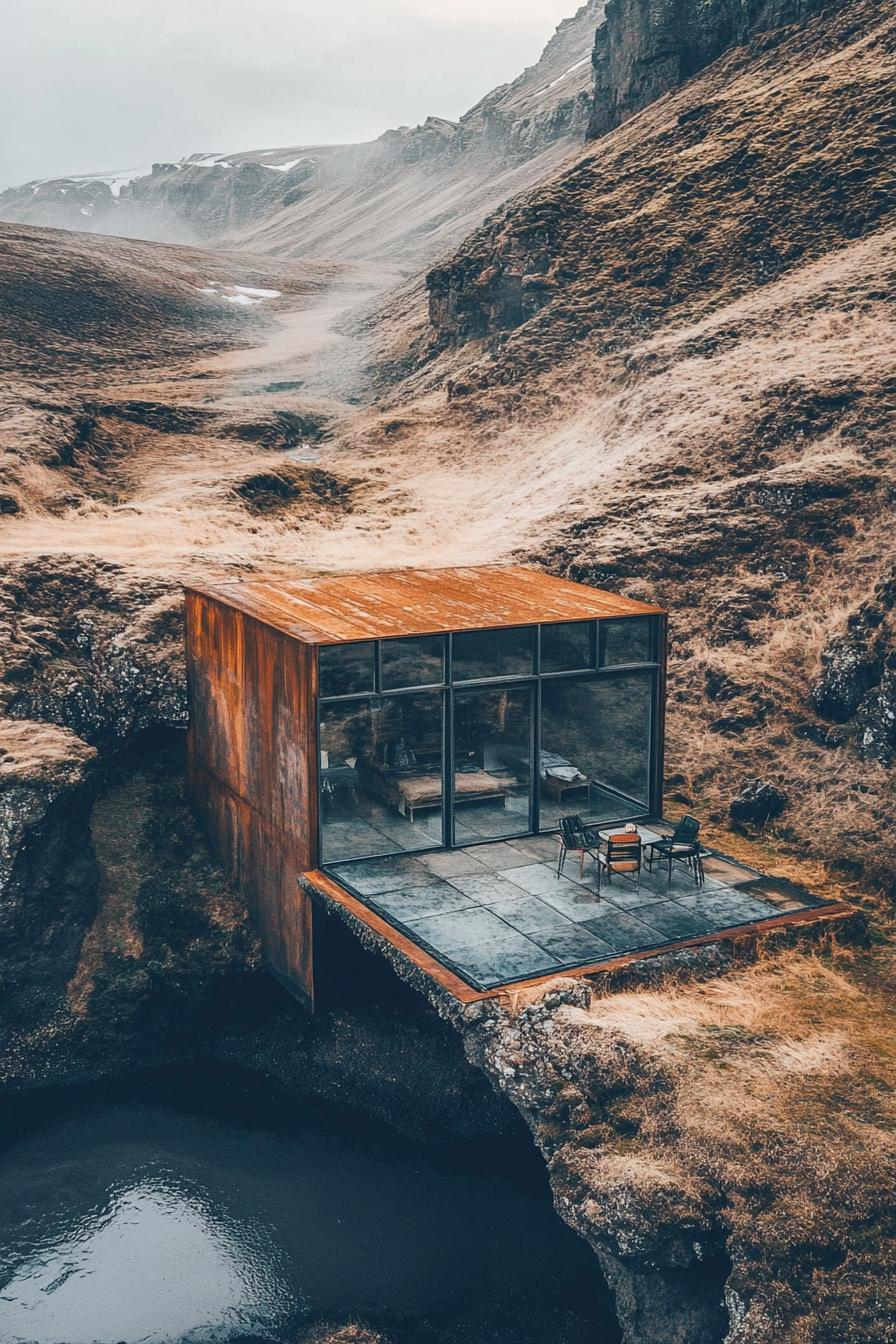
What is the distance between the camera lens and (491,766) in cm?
1842

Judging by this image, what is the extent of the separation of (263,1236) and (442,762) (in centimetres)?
689

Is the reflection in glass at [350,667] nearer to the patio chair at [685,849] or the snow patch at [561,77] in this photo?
the patio chair at [685,849]

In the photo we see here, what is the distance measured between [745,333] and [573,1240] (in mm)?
27958

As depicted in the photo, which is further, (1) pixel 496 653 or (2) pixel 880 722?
(2) pixel 880 722

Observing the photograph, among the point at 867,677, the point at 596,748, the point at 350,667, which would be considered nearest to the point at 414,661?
the point at 350,667

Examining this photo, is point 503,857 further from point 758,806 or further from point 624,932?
point 758,806

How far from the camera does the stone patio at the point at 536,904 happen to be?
564 inches

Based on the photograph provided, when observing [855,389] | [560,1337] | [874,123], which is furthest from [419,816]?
[874,123]

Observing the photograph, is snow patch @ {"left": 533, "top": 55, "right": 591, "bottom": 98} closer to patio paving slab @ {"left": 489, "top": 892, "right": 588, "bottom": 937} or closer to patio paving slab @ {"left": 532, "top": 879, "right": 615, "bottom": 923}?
patio paving slab @ {"left": 532, "top": 879, "right": 615, "bottom": 923}

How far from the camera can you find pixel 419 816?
18.1m

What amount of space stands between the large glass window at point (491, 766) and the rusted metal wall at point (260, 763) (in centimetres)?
271

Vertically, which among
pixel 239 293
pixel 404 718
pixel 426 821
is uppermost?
A: pixel 239 293

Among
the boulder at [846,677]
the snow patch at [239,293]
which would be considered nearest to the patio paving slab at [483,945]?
the boulder at [846,677]

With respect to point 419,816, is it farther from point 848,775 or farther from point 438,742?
point 848,775
